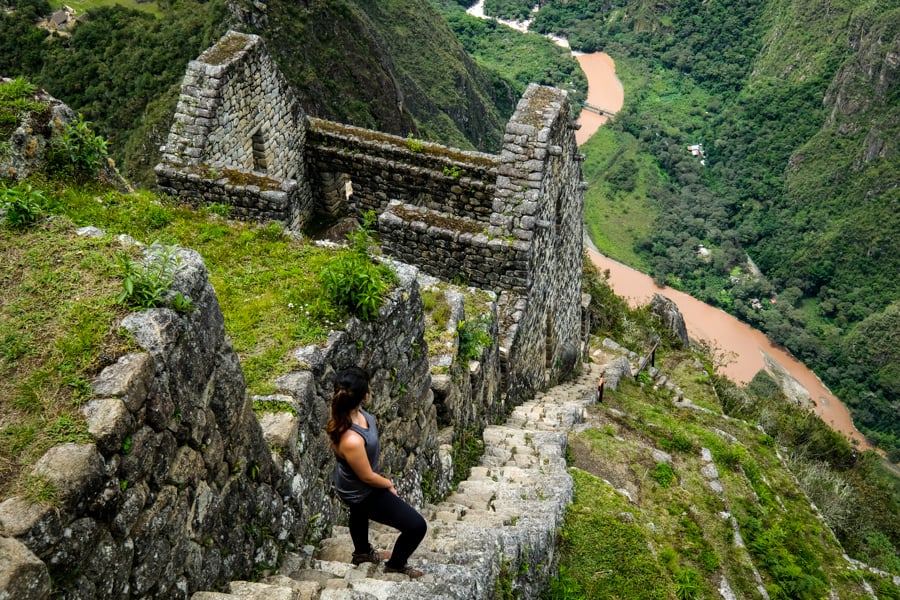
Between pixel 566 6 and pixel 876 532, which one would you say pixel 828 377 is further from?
pixel 566 6

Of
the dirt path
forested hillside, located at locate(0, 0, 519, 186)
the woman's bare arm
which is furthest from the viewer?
the dirt path

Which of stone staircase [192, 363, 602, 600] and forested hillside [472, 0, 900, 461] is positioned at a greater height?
stone staircase [192, 363, 602, 600]

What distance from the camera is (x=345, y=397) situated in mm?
4551

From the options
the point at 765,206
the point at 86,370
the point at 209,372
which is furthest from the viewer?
the point at 765,206

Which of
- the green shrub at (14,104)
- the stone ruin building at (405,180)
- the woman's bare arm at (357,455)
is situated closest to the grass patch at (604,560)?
the woman's bare arm at (357,455)

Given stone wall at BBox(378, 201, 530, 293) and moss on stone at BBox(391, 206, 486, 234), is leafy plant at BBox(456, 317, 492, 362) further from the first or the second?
moss on stone at BBox(391, 206, 486, 234)

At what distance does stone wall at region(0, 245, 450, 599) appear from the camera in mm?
3146

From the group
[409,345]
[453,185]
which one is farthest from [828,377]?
[409,345]

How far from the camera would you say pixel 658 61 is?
13625 centimetres

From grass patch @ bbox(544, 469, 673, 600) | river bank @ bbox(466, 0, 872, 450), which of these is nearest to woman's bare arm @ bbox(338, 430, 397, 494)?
grass patch @ bbox(544, 469, 673, 600)

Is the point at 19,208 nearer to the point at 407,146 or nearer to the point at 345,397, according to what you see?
the point at 345,397

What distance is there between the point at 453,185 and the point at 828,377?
75958mm

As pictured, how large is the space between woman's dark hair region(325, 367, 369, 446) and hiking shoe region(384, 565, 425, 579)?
3.66 feet

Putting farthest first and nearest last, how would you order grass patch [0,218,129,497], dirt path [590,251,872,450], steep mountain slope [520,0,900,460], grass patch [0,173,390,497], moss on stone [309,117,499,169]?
steep mountain slope [520,0,900,460] < dirt path [590,251,872,450] < moss on stone [309,117,499,169] < grass patch [0,173,390,497] < grass patch [0,218,129,497]
